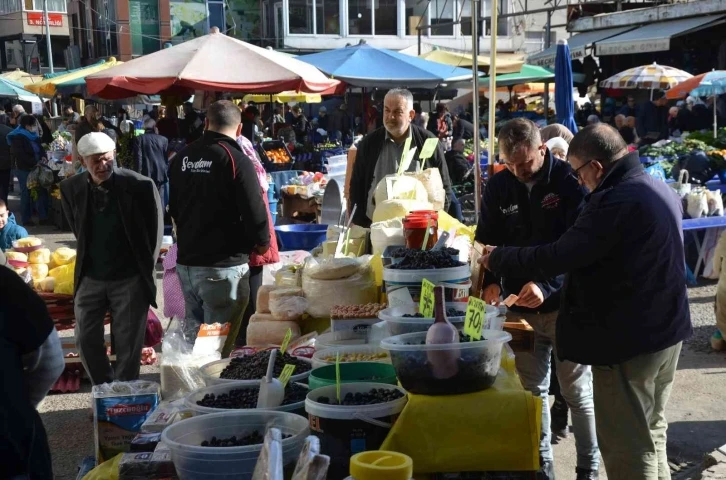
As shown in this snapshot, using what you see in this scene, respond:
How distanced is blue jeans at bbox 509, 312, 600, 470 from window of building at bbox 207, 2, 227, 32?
41771 millimetres

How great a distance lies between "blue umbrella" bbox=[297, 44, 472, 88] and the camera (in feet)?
45.1

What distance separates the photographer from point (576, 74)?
81.3 ft

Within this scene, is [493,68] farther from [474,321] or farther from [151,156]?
[151,156]

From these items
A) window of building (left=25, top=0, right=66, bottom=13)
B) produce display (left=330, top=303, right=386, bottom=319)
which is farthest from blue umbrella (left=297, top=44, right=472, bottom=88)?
window of building (left=25, top=0, right=66, bottom=13)

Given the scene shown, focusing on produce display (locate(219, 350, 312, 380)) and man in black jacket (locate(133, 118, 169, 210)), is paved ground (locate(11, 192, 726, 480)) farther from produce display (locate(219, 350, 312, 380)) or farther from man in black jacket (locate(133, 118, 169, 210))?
man in black jacket (locate(133, 118, 169, 210))

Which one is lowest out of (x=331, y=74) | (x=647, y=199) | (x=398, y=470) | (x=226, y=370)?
(x=226, y=370)

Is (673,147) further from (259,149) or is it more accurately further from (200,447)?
(200,447)

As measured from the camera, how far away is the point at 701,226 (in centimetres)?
930

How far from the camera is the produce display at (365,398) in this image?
2.64 metres

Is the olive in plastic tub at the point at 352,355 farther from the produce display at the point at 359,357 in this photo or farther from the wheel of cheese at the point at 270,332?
the wheel of cheese at the point at 270,332

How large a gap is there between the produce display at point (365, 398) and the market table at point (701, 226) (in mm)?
7361

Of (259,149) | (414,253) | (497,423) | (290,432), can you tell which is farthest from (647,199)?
(259,149)

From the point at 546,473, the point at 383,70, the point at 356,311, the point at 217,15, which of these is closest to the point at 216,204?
the point at 356,311

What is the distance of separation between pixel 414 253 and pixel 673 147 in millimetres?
10367
